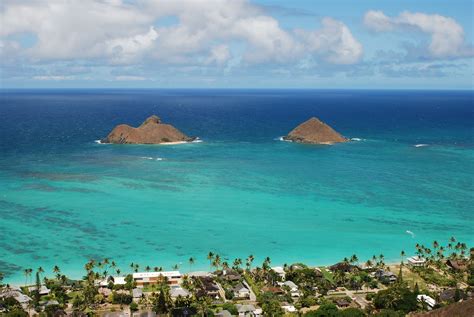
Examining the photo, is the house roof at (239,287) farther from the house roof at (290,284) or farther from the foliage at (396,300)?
the foliage at (396,300)

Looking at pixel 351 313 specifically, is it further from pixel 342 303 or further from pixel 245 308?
pixel 245 308

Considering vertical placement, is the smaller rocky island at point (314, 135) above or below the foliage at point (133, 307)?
above

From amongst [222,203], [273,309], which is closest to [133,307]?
[273,309]

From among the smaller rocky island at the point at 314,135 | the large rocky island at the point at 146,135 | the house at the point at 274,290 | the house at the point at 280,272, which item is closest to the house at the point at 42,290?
the house at the point at 274,290

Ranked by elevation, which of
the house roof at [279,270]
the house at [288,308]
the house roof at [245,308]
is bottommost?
the house at [288,308]

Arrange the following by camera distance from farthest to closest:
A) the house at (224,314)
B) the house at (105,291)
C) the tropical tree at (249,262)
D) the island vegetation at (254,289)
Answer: the tropical tree at (249,262) < the house at (105,291) < the island vegetation at (254,289) < the house at (224,314)

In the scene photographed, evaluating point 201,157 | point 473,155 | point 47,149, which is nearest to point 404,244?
point 201,157
